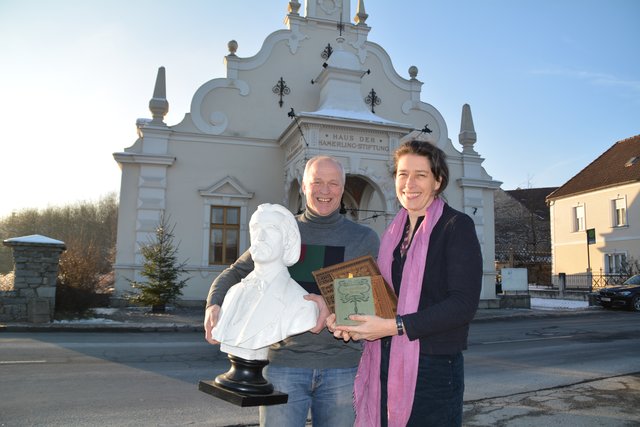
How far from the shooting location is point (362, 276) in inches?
92.7

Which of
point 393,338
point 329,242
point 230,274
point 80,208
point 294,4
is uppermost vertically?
point 294,4

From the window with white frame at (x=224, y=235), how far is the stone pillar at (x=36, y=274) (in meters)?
5.09

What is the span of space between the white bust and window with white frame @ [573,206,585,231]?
34328mm

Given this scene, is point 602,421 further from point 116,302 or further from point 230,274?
point 116,302

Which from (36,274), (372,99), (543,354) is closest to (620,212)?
(372,99)

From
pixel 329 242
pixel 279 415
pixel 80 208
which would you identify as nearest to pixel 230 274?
pixel 329 242

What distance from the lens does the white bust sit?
97.6 inches

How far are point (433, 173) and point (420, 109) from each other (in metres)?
18.3

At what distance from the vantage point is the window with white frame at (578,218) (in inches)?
1273

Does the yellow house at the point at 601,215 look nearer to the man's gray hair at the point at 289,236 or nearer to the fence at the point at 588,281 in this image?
the fence at the point at 588,281

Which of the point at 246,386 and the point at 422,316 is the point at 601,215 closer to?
the point at 422,316

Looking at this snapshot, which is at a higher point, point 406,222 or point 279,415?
point 406,222

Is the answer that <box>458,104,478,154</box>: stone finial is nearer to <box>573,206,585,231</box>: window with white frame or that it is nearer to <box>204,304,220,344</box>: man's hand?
<box>573,206,585,231</box>: window with white frame

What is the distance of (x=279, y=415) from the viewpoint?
2.55 m
